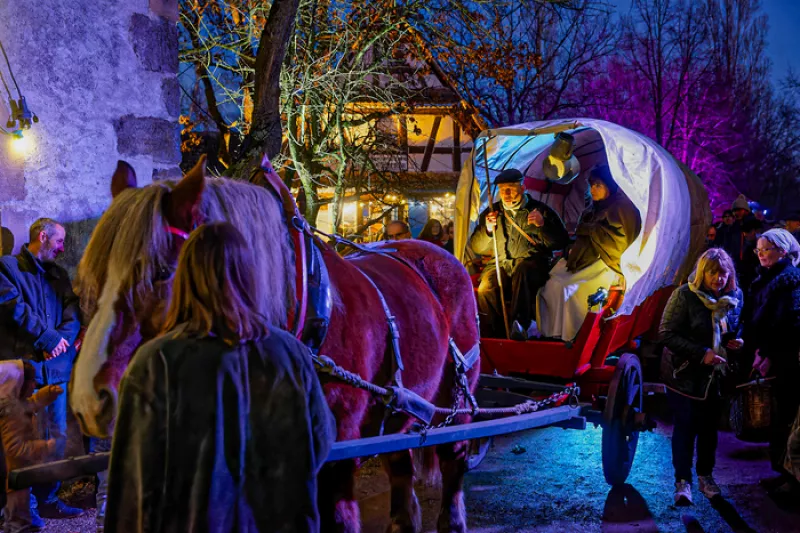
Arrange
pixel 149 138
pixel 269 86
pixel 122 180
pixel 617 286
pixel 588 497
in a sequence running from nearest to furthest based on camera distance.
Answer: pixel 122 180 < pixel 588 497 < pixel 617 286 < pixel 149 138 < pixel 269 86

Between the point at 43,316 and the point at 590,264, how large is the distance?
412 centimetres

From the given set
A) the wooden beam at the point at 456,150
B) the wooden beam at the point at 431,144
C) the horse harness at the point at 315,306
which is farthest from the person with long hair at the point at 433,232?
the wooden beam at the point at 456,150

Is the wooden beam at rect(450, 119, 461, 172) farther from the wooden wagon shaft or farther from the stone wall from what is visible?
the wooden wagon shaft

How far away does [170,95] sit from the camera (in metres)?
6.08

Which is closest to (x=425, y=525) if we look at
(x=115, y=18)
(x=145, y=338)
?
(x=145, y=338)

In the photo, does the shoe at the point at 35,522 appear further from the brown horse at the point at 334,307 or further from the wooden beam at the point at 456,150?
the wooden beam at the point at 456,150

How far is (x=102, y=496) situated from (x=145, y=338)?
1915 mm

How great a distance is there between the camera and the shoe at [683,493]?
491cm

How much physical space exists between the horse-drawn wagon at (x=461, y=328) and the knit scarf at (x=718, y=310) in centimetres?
54

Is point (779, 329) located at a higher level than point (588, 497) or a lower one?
higher

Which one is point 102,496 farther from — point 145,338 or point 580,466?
point 580,466

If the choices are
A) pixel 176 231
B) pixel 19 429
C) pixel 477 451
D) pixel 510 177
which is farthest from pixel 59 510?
pixel 510 177

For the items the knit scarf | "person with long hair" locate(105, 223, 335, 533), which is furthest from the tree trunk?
"person with long hair" locate(105, 223, 335, 533)

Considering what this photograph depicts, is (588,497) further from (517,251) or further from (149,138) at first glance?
(149,138)
